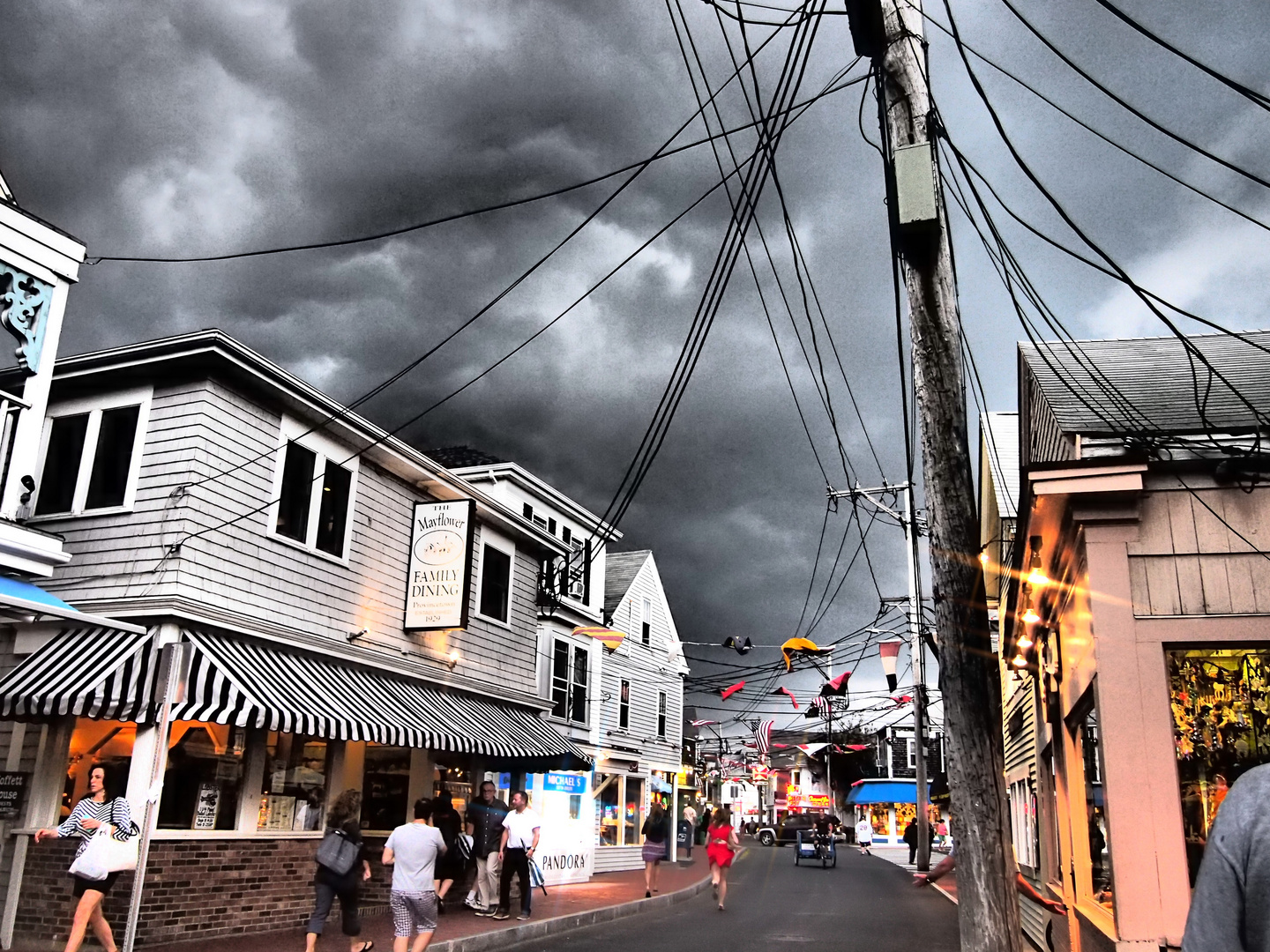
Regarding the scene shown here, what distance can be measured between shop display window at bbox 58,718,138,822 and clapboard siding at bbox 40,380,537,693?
61.0 inches

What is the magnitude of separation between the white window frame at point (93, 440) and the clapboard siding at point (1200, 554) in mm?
11470

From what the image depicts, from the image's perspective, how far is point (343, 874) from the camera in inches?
376

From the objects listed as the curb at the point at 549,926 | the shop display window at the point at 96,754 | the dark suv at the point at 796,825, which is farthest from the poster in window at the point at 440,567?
the dark suv at the point at 796,825

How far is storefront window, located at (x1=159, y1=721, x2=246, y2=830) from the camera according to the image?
40.0 feet

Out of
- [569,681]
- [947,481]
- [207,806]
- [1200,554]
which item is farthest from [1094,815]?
[569,681]

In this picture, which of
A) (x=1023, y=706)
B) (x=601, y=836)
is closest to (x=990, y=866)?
(x=1023, y=706)

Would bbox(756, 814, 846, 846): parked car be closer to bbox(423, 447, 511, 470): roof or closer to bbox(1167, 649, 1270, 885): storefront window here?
bbox(423, 447, 511, 470): roof

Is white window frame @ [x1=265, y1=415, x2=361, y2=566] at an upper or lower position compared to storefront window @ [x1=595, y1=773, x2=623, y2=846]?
upper

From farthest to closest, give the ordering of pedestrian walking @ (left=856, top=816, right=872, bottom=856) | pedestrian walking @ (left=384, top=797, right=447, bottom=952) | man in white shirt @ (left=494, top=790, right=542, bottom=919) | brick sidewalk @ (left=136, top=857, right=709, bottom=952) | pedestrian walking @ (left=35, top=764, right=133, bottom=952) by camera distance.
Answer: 1. pedestrian walking @ (left=856, top=816, right=872, bottom=856)
2. man in white shirt @ (left=494, top=790, right=542, bottom=919)
3. brick sidewalk @ (left=136, top=857, right=709, bottom=952)
4. pedestrian walking @ (left=384, top=797, right=447, bottom=952)
5. pedestrian walking @ (left=35, top=764, right=133, bottom=952)

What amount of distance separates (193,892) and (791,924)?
9277 millimetres

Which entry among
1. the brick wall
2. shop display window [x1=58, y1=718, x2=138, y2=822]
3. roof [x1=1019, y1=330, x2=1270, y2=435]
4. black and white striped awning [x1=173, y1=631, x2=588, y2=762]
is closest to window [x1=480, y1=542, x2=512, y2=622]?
black and white striped awning [x1=173, y1=631, x2=588, y2=762]

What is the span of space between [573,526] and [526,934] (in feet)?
49.5

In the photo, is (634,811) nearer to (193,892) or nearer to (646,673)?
(646,673)

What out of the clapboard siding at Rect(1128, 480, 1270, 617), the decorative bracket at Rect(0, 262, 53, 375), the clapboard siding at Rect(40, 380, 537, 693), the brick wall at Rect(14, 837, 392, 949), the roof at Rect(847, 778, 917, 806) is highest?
the decorative bracket at Rect(0, 262, 53, 375)
